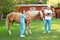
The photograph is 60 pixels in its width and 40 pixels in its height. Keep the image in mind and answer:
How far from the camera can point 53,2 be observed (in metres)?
45.7

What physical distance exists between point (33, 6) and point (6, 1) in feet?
34.3

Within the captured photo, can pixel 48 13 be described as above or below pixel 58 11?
above

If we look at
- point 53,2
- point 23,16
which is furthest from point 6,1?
point 53,2

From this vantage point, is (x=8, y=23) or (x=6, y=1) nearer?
(x=8, y=23)

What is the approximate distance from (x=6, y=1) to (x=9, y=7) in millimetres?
877

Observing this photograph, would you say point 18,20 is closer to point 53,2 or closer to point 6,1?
point 6,1

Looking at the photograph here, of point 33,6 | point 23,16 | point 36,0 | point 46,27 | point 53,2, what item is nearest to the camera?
point 23,16

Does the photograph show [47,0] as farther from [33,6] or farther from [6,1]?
[6,1]

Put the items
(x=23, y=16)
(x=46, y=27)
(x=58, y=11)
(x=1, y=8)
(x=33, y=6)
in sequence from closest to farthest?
(x=23, y=16), (x=46, y=27), (x=1, y=8), (x=33, y=6), (x=58, y=11)

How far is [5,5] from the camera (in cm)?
2614

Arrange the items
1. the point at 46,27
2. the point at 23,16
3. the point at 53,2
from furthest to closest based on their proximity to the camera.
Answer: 1. the point at 53,2
2. the point at 46,27
3. the point at 23,16

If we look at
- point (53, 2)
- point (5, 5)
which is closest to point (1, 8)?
point (5, 5)

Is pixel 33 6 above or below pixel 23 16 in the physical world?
below

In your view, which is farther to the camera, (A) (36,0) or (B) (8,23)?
(A) (36,0)
